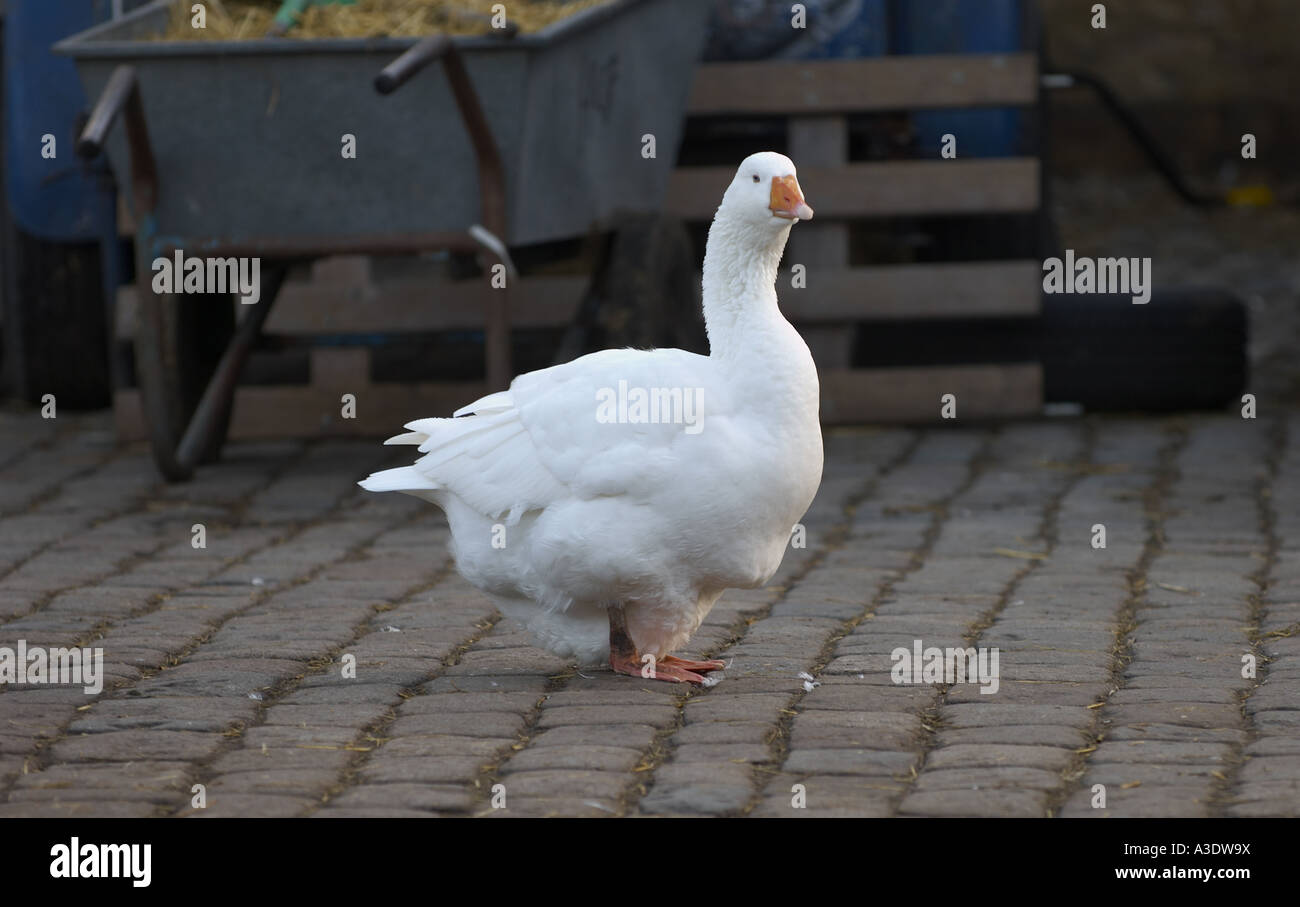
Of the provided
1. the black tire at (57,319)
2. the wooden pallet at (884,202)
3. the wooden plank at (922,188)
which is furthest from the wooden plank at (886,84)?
the black tire at (57,319)

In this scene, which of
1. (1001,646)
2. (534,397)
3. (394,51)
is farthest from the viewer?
(394,51)

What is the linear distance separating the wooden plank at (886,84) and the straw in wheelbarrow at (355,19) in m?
1.10

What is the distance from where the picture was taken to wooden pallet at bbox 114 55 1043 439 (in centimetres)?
778

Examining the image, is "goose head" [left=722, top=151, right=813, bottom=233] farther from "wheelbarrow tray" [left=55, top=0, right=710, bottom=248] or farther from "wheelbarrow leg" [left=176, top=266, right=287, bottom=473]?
"wheelbarrow leg" [left=176, top=266, right=287, bottom=473]

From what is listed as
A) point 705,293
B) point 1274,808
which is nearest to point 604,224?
point 705,293

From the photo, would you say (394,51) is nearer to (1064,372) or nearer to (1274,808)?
(1064,372)

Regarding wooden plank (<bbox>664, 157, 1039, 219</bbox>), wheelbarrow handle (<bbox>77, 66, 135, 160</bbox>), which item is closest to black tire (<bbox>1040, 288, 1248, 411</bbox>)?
wooden plank (<bbox>664, 157, 1039, 219</bbox>)

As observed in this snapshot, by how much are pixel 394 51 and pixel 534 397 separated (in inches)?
97.4

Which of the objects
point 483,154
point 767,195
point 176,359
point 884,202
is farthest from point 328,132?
point 767,195

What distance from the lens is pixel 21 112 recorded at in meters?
7.52

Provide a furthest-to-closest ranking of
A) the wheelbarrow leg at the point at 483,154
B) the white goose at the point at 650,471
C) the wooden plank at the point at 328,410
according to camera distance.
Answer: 1. the wooden plank at the point at 328,410
2. the wheelbarrow leg at the point at 483,154
3. the white goose at the point at 650,471

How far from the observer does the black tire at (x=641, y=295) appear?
6.81 metres

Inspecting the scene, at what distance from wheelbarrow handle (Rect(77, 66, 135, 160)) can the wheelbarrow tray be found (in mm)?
123

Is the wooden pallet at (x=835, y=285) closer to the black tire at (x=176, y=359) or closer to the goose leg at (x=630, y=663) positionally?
the black tire at (x=176, y=359)
